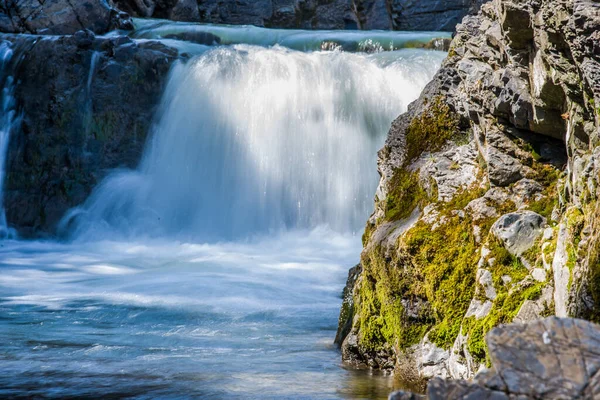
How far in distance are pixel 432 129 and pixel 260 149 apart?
11.6 meters

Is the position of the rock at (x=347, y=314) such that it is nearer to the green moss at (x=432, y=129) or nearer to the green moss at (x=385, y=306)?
the green moss at (x=385, y=306)

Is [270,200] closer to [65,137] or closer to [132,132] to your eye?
[132,132]

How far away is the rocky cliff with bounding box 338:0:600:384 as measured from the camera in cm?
404

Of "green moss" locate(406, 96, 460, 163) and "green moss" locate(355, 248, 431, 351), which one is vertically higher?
"green moss" locate(406, 96, 460, 163)

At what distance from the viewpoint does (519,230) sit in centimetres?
476

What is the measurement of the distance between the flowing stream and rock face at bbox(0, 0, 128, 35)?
155 cm

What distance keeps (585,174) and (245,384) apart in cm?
305

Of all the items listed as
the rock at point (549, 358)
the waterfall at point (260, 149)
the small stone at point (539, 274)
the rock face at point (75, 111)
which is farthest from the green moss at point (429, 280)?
the rock face at point (75, 111)

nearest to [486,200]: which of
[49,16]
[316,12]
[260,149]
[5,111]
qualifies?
[260,149]

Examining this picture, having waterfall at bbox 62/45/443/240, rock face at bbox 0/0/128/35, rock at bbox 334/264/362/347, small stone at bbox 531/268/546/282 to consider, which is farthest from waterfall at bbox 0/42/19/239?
small stone at bbox 531/268/546/282

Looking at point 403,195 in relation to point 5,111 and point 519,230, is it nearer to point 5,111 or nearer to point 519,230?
point 519,230

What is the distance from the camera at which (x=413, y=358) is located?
5.31 m

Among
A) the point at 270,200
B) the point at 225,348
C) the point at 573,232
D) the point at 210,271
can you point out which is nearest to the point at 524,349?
the point at 573,232

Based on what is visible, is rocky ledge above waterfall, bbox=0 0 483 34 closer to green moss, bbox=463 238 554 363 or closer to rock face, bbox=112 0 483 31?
rock face, bbox=112 0 483 31
